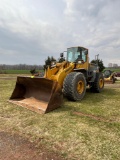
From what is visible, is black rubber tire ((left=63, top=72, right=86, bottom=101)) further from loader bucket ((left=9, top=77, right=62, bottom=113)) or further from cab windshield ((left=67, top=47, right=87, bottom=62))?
cab windshield ((left=67, top=47, right=87, bottom=62))

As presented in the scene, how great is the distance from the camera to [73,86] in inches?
241

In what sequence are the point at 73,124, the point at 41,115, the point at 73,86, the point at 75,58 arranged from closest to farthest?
the point at 73,124
the point at 41,115
the point at 73,86
the point at 75,58

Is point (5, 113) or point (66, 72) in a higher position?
point (66, 72)

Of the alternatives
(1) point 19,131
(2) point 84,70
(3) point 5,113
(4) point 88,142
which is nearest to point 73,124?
(4) point 88,142

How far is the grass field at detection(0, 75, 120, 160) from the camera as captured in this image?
9.10 feet

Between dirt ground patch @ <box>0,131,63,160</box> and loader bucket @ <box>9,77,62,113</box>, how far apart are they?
5.39 feet

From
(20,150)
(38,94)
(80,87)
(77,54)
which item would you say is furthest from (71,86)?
(20,150)

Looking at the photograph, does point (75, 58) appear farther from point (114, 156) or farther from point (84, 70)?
point (114, 156)

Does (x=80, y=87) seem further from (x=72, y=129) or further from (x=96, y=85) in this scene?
(x=72, y=129)

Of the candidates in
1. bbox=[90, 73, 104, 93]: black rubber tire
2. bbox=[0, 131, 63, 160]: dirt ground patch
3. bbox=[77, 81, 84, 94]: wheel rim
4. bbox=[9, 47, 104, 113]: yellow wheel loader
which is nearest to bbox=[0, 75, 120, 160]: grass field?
bbox=[0, 131, 63, 160]: dirt ground patch

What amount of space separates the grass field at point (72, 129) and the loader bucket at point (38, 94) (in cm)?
25

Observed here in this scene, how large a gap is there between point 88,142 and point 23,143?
1.18 m

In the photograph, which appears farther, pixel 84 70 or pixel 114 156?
pixel 84 70

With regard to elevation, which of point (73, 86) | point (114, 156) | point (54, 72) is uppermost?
point (54, 72)
